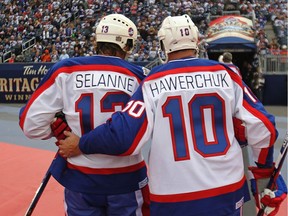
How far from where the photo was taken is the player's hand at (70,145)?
2.40 metres

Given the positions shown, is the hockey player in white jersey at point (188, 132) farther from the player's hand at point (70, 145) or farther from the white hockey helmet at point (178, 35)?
the player's hand at point (70, 145)

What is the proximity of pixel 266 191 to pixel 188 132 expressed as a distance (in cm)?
66

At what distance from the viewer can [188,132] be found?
2.12 meters

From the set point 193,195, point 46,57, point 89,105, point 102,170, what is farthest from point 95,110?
point 46,57

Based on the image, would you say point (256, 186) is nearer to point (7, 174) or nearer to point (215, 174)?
A: point (215, 174)

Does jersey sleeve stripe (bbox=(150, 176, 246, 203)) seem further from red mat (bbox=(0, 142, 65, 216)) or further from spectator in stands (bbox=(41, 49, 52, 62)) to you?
spectator in stands (bbox=(41, 49, 52, 62))

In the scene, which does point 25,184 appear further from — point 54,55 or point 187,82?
point 54,55

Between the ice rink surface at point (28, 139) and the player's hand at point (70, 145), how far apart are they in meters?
2.18

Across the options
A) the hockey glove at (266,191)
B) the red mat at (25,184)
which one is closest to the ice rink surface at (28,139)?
the red mat at (25,184)

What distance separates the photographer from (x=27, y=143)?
7.72m

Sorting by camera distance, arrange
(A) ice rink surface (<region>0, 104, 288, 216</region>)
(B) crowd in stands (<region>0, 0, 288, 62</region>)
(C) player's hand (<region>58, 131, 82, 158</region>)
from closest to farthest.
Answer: (C) player's hand (<region>58, 131, 82, 158</region>) < (A) ice rink surface (<region>0, 104, 288, 216</region>) < (B) crowd in stands (<region>0, 0, 288, 62</region>)

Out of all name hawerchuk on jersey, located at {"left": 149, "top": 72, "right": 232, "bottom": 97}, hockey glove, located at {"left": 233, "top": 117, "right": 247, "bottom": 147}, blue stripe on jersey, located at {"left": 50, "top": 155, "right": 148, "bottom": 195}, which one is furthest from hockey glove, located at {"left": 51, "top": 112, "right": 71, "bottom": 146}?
hockey glove, located at {"left": 233, "top": 117, "right": 247, "bottom": 147}

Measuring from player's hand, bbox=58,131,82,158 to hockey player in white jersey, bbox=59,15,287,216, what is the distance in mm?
149

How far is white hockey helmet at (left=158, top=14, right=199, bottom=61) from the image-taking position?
2.26m
